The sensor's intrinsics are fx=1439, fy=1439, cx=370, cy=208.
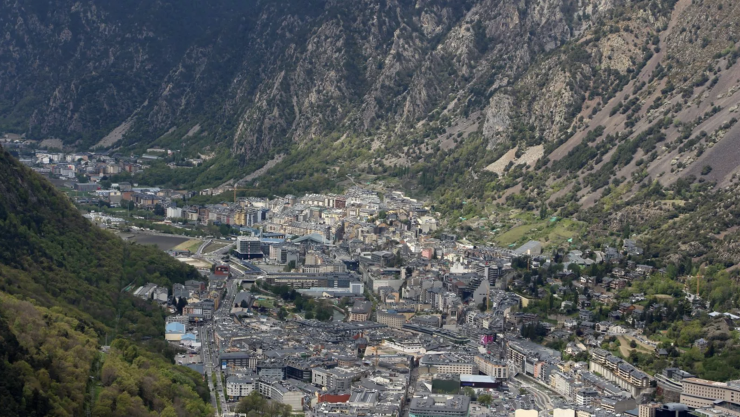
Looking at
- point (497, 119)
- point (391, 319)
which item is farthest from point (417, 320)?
point (497, 119)

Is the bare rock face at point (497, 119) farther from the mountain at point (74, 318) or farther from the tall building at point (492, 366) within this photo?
the tall building at point (492, 366)

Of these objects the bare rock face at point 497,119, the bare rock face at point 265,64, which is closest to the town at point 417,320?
the bare rock face at point 497,119

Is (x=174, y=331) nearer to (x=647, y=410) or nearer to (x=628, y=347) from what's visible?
(x=628, y=347)

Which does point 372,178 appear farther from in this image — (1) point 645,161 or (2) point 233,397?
(2) point 233,397

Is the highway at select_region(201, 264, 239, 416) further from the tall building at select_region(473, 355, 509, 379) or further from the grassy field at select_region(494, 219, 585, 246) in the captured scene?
the grassy field at select_region(494, 219, 585, 246)

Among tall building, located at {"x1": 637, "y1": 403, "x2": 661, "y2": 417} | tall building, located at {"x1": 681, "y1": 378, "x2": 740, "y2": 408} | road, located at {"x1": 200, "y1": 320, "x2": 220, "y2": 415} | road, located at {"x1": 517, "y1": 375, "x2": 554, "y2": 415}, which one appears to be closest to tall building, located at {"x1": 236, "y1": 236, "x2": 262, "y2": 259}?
road, located at {"x1": 200, "y1": 320, "x2": 220, "y2": 415}

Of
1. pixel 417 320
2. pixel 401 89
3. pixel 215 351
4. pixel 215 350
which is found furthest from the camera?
pixel 401 89
